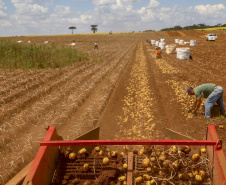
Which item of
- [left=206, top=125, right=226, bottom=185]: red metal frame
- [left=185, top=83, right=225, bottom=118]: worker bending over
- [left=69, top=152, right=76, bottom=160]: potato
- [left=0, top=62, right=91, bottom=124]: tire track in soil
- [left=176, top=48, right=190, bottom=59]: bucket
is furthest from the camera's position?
[left=176, top=48, right=190, bottom=59]: bucket

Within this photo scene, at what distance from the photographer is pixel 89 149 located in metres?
3.77

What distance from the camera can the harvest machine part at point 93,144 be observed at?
8.23 ft

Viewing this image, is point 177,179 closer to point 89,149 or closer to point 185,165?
point 185,165

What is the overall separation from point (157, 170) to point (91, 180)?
1.10 metres

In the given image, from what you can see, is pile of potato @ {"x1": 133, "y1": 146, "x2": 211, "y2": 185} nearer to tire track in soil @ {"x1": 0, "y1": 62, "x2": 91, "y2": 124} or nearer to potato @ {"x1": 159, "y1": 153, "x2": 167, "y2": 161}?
potato @ {"x1": 159, "y1": 153, "x2": 167, "y2": 161}

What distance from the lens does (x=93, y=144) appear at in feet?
8.98

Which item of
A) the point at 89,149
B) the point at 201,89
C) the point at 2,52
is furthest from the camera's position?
the point at 2,52

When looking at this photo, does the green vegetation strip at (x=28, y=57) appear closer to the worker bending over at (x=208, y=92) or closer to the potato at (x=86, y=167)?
the worker bending over at (x=208, y=92)

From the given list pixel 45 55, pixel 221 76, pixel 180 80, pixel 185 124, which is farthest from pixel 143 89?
pixel 45 55

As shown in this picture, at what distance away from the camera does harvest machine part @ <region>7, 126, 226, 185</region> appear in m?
2.51

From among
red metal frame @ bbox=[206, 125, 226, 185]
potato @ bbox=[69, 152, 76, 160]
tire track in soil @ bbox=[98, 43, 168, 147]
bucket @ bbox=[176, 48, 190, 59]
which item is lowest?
tire track in soil @ bbox=[98, 43, 168, 147]

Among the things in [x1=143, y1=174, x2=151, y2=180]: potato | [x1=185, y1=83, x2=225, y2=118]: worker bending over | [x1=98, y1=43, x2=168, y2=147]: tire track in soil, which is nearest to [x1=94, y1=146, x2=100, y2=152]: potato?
[x1=143, y1=174, x2=151, y2=180]: potato

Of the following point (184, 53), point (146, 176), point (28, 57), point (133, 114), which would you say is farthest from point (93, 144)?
point (184, 53)

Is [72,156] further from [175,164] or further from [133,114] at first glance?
[133,114]
